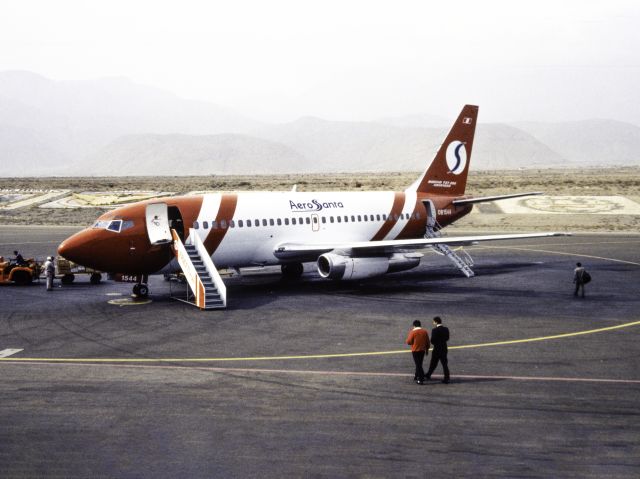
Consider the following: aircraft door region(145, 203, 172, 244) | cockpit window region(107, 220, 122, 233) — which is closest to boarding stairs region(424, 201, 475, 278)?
aircraft door region(145, 203, 172, 244)

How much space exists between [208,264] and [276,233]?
541cm

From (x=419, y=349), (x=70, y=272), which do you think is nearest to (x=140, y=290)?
(x=70, y=272)

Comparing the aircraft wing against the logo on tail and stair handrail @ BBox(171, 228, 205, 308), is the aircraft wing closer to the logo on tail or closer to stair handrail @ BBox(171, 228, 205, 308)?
stair handrail @ BBox(171, 228, 205, 308)

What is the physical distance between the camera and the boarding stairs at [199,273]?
3222cm

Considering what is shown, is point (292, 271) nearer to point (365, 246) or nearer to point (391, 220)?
point (391, 220)

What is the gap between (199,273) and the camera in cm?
3338

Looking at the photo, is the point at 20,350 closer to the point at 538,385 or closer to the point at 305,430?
the point at 305,430

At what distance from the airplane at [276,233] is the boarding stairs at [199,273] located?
0.06 meters

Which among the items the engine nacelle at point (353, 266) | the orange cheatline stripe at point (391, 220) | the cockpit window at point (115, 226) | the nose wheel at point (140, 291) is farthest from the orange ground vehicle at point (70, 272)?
the orange cheatline stripe at point (391, 220)

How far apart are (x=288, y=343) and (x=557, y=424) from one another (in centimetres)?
1083

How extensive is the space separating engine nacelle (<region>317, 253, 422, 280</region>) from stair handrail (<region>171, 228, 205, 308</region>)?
22.4ft

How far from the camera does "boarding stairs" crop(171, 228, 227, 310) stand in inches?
1268

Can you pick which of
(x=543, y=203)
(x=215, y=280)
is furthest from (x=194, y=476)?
Answer: (x=543, y=203)

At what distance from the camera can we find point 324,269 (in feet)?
120
